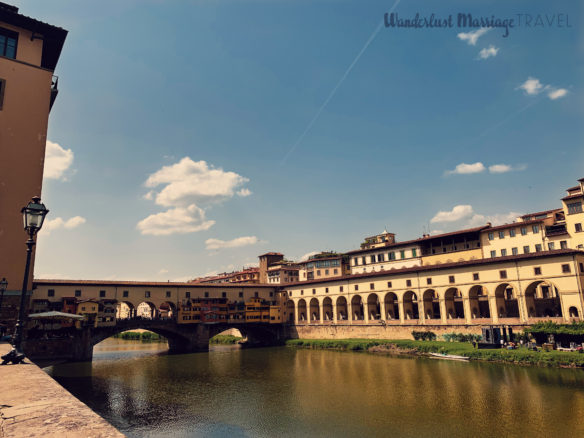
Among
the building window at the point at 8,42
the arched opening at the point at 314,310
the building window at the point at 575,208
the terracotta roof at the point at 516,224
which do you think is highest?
the building window at the point at 8,42

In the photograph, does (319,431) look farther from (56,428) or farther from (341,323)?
(341,323)

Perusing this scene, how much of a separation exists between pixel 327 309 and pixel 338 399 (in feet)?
163

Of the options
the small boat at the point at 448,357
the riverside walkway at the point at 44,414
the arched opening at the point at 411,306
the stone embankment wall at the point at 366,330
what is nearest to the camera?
the riverside walkway at the point at 44,414

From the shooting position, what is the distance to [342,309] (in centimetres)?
7388

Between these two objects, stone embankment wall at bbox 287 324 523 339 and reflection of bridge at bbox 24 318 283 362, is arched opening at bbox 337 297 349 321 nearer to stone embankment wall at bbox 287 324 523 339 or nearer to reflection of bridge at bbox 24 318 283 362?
stone embankment wall at bbox 287 324 523 339

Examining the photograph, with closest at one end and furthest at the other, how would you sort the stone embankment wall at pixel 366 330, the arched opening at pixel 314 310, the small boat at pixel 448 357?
1. the small boat at pixel 448 357
2. the stone embankment wall at pixel 366 330
3. the arched opening at pixel 314 310

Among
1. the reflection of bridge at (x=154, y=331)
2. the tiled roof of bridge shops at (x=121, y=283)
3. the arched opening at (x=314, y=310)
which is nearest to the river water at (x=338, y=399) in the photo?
the reflection of bridge at (x=154, y=331)

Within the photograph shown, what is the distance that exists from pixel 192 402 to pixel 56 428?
86.3 feet

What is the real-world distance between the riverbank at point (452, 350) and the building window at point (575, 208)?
87.4 feet

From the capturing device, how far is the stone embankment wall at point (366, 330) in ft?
176

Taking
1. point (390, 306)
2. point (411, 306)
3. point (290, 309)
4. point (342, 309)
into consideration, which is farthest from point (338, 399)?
point (290, 309)

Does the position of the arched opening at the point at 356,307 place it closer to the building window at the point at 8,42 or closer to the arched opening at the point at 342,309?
the arched opening at the point at 342,309

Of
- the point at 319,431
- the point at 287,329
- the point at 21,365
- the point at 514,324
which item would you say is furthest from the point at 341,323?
the point at 21,365

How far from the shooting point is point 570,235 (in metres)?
56.9
